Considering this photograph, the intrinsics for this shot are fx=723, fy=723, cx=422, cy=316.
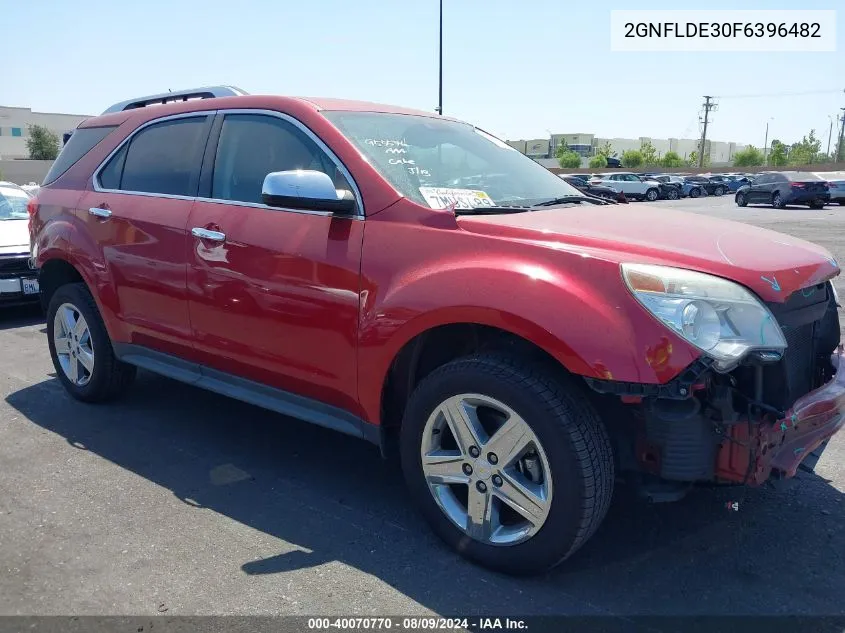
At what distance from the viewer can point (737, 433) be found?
242cm

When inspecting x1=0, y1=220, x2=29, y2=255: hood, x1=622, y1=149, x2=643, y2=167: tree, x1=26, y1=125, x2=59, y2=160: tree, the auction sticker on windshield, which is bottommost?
x1=0, y1=220, x2=29, y2=255: hood

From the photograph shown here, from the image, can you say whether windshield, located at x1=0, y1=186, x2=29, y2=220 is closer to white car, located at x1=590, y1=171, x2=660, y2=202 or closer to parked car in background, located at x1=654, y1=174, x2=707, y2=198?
white car, located at x1=590, y1=171, x2=660, y2=202

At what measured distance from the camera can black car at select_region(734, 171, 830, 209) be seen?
2712 cm

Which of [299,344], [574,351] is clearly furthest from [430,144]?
[574,351]

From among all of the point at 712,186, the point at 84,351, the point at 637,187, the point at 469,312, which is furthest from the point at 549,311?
the point at 712,186

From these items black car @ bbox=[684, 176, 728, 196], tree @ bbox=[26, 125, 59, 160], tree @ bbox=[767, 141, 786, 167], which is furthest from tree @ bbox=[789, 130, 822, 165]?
tree @ bbox=[26, 125, 59, 160]

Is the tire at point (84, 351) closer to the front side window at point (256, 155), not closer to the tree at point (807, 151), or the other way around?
the front side window at point (256, 155)

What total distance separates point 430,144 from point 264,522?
1.97 m

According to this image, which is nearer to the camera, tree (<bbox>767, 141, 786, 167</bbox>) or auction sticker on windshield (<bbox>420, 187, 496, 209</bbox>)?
auction sticker on windshield (<bbox>420, 187, 496, 209</bbox>)

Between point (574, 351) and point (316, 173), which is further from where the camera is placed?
point (316, 173)

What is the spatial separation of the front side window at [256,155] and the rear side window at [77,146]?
1.30 m

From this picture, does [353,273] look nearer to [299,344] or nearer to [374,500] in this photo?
[299,344]

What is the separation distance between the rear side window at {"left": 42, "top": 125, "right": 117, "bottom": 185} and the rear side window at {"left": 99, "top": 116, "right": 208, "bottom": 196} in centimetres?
30

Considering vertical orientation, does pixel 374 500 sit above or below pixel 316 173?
below
